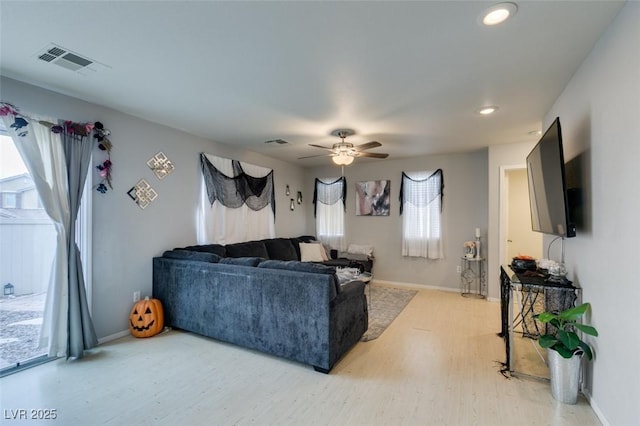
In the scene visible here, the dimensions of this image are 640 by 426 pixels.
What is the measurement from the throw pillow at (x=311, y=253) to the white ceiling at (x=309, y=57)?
285cm

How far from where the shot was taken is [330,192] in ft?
21.3

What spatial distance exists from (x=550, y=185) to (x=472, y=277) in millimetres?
3248

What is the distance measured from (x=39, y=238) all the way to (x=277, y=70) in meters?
2.80

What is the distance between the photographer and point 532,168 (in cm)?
290

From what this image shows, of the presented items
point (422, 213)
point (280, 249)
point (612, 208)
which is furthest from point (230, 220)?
point (612, 208)

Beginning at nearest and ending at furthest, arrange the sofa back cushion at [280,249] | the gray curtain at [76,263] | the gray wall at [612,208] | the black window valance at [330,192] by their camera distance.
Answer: the gray wall at [612,208]
the gray curtain at [76,263]
the sofa back cushion at [280,249]
the black window valance at [330,192]

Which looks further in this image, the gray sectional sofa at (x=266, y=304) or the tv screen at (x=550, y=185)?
the gray sectional sofa at (x=266, y=304)

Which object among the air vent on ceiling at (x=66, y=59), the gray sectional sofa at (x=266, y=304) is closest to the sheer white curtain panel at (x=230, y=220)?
the gray sectional sofa at (x=266, y=304)

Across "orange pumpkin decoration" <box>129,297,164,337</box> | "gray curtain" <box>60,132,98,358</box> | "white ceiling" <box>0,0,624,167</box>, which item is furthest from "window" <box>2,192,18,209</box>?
"orange pumpkin decoration" <box>129,297,164,337</box>

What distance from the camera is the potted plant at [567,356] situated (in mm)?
2025

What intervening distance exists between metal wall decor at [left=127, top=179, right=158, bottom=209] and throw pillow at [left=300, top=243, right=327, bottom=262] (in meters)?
2.87

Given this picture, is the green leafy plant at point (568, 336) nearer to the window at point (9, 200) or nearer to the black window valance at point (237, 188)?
the black window valance at point (237, 188)

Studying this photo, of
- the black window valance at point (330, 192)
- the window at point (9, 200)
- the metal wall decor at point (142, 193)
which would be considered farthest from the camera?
the black window valance at point (330, 192)

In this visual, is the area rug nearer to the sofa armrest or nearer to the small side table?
the sofa armrest
